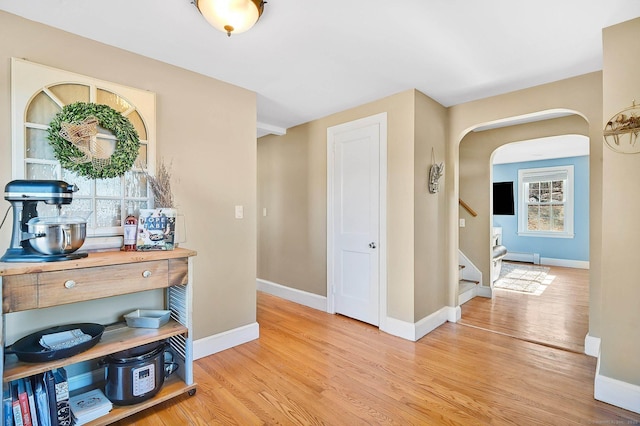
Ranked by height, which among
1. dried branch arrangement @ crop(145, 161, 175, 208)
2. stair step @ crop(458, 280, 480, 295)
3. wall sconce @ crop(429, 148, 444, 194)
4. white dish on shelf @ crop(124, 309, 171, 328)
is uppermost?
wall sconce @ crop(429, 148, 444, 194)

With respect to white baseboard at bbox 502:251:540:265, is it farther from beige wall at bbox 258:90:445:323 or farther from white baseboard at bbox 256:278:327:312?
white baseboard at bbox 256:278:327:312

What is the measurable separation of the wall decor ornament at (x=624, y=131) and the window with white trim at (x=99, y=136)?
10.2ft

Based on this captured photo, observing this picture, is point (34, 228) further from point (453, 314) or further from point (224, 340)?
point (453, 314)

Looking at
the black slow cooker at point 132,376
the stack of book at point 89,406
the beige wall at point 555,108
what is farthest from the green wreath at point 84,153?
the beige wall at point 555,108

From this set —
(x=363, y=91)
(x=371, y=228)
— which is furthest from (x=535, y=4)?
(x=371, y=228)

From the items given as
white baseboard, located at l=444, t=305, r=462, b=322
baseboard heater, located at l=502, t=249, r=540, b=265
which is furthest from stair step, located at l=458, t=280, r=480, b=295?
baseboard heater, located at l=502, t=249, r=540, b=265

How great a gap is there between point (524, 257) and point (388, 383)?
6.59m

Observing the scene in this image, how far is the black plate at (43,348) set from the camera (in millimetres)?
1521

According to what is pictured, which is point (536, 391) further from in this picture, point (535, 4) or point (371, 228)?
point (535, 4)

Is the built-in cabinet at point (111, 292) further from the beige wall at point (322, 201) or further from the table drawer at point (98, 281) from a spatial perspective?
the beige wall at point (322, 201)

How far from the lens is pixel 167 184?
2.23 m

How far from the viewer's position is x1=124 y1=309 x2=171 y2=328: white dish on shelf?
6.55 feet

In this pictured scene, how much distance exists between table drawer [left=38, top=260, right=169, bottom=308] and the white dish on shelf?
31cm

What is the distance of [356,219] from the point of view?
3.41 m
